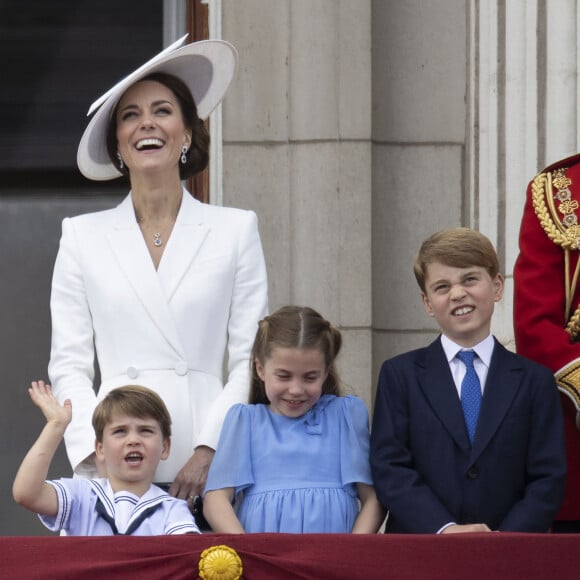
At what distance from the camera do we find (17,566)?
3857 mm

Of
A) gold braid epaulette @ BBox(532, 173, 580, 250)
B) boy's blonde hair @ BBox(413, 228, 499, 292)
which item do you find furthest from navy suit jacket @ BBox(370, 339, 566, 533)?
gold braid epaulette @ BBox(532, 173, 580, 250)

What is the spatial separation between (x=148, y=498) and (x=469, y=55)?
3030 millimetres

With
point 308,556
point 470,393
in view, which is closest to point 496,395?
point 470,393

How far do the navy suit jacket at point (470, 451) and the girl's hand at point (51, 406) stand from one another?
2.59 feet

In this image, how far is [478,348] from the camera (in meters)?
4.52

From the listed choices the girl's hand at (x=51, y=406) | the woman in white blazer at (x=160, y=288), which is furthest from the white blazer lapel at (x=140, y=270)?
the girl's hand at (x=51, y=406)

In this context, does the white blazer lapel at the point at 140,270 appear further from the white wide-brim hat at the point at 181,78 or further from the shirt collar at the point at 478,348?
the shirt collar at the point at 478,348

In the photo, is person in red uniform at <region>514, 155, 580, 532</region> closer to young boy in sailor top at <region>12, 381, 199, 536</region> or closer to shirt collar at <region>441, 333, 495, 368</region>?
shirt collar at <region>441, 333, 495, 368</region>

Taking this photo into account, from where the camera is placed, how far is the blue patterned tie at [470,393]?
4.40m

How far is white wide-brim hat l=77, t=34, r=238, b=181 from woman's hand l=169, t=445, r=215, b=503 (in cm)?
94

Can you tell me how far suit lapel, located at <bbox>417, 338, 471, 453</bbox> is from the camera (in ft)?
14.3

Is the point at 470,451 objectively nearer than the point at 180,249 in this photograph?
Yes

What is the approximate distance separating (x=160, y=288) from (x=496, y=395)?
0.97 m

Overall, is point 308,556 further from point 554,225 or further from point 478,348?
point 554,225
